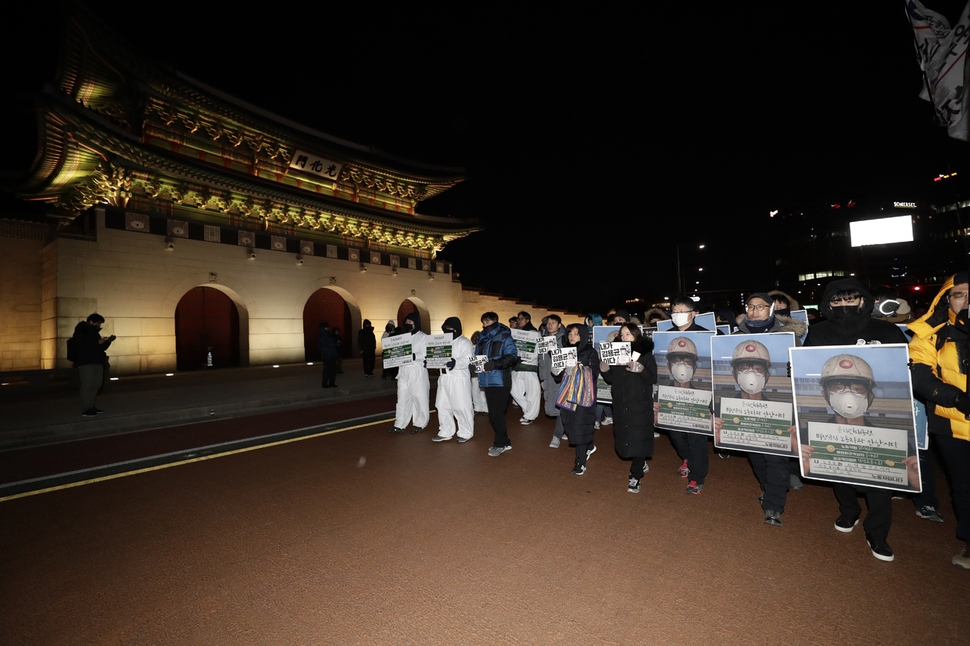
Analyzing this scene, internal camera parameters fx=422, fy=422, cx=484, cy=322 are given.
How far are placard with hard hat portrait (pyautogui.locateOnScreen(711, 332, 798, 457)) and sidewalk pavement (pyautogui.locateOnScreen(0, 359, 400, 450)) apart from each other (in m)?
9.27

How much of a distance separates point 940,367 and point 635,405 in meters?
2.28

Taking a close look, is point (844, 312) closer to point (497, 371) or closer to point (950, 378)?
point (950, 378)

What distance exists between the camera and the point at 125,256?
50.4 feet

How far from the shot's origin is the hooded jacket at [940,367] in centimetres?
290

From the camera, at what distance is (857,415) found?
3.13m

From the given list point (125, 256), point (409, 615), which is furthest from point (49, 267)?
point (409, 615)

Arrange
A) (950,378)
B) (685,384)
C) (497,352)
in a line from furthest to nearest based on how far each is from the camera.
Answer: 1. (497,352)
2. (685,384)
3. (950,378)

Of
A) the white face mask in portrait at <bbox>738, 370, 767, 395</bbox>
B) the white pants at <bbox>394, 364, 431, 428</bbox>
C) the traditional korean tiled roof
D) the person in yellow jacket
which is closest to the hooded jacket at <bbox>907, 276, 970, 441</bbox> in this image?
the person in yellow jacket

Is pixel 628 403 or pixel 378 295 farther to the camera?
pixel 378 295

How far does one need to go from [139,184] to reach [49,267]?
4154 millimetres

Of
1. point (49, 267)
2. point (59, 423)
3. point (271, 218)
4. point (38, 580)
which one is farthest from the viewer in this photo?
point (271, 218)

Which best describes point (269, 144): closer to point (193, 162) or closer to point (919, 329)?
point (193, 162)

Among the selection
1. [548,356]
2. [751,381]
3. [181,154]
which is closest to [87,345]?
[548,356]

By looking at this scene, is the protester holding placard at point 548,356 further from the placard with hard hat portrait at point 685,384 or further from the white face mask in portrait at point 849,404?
the white face mask in portrait at point 849,404
